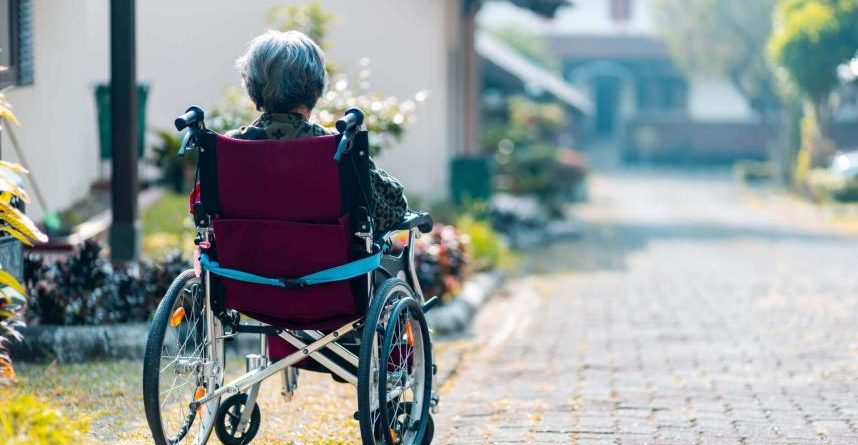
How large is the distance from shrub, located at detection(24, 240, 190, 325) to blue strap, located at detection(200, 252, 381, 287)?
2.72 m

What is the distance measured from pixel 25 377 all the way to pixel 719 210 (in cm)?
2074

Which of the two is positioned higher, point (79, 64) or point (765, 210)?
point (79, 64)

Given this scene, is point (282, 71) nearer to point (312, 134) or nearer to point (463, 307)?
point (312, 134)

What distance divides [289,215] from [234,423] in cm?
100

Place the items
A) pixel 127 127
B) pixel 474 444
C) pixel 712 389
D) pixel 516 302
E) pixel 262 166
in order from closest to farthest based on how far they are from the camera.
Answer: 1. pixel 262 166
2. pixel 474 444
3. pixel 712 389
4. pixel 127 127
5. pixel 516 302

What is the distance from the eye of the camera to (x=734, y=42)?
38.5 metres

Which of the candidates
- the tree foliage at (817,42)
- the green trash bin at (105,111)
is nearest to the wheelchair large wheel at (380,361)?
the green trash bin at (105,111)

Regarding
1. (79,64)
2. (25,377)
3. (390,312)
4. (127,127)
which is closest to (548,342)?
(127,127)

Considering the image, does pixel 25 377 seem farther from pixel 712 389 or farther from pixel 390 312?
pixel 712 389

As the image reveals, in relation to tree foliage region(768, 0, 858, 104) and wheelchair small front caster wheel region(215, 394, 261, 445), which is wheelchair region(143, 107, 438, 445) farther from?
tree foliage region(768, 0, 858, 104)

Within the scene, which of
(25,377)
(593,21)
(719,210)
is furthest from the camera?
(593,21)

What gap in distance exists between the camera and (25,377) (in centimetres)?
616

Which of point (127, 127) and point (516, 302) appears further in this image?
point (516, 302)

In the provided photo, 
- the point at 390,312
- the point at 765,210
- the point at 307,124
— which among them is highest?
the point at 307,124
